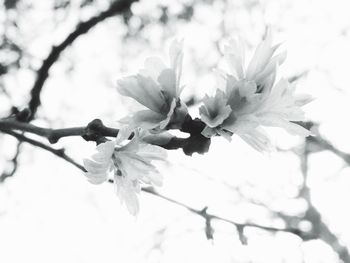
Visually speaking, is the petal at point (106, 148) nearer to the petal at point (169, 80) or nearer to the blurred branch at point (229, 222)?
the petal at point (169, 80)

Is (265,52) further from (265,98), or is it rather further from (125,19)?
(125,19)

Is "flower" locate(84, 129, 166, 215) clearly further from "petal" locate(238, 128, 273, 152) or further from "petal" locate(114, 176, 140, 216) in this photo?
"petal" locate(238, 128, 273, 152)

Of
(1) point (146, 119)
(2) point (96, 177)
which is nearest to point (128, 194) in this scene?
(2) point (96, 177)

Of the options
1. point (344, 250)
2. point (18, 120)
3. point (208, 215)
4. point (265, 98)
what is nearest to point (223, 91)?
point (265, 98)

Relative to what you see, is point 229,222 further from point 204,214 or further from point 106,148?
point 106,148

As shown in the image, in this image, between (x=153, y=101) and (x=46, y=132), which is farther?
(x=46, y=132)

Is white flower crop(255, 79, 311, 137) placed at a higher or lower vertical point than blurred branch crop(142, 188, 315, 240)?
higher

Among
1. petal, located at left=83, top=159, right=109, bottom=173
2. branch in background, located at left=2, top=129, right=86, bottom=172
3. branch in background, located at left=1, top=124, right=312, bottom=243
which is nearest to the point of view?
petal, located at left=83, top=159, right=109, bottom=173

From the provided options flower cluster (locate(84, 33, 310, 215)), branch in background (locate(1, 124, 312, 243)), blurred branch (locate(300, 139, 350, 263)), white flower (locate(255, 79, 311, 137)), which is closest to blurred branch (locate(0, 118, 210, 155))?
flower cluster (locate(84, 33, 310, 215))
